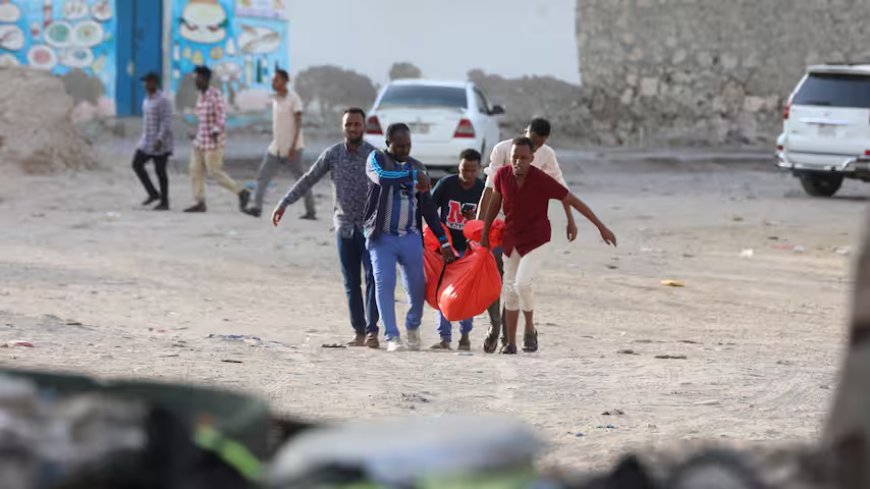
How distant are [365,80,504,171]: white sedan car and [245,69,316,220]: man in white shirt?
8.34 feet

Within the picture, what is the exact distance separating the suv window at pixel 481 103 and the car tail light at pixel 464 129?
3.09 feet

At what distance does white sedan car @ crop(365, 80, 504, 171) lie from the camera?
19525 mm

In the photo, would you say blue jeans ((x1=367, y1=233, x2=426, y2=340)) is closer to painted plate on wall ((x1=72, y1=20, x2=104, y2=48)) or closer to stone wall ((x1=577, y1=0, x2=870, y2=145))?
painted plate on wall ((x1=72, y1=20, x2=104, y2=48))

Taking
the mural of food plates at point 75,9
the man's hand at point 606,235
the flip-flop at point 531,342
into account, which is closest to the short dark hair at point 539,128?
the man's hand at point 606,235

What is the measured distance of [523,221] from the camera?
896cm

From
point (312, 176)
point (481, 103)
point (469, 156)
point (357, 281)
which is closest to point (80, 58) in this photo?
point (481, 103)

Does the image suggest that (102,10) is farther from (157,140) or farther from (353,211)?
(353,211)

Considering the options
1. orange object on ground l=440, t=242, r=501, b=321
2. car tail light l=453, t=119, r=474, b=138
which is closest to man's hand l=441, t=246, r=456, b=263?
orange object on ground l=440, t=242, r=501, b=321

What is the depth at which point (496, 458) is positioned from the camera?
2285 mm

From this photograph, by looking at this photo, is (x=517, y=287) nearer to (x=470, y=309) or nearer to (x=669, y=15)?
(x=470, y=309)

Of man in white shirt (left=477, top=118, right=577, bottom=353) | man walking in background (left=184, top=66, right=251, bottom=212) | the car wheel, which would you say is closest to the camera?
man in white shirt (left=477, top=118, right=577, bottom=353)

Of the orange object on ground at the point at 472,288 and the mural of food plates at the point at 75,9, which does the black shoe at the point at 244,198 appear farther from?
the mural of food plates at the point at 75,9

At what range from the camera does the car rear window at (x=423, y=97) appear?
66.0 ft

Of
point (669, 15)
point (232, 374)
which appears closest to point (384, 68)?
point (669, 15)
